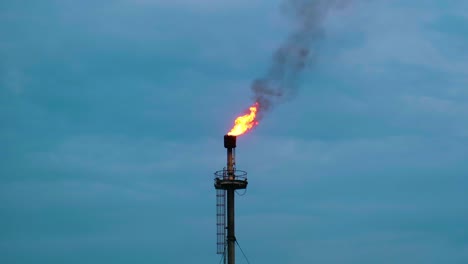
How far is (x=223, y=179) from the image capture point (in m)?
86.4

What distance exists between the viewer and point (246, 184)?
8669 cm

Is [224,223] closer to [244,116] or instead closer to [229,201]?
[229,201]

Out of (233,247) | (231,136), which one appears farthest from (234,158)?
(233,247)

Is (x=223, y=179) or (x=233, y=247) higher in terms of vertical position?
(x=223, y=179)

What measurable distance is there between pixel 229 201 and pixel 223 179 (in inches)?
96.4

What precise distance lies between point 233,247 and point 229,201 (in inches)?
192

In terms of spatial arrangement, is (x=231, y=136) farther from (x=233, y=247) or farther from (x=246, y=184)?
(x=233, y=247)

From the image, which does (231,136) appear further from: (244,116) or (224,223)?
(224,223)

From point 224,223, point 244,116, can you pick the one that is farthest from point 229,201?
point 244,116

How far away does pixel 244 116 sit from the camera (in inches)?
3447

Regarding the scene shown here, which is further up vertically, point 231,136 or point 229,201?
point 231,136

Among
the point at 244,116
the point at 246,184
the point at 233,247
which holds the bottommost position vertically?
the point at 233,247

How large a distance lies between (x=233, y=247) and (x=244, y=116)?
14041 millimetres

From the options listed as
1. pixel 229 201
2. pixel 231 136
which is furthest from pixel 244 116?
pixel 229 201
